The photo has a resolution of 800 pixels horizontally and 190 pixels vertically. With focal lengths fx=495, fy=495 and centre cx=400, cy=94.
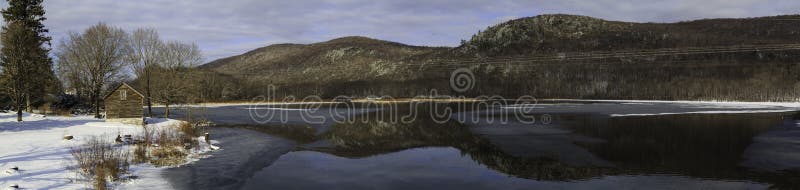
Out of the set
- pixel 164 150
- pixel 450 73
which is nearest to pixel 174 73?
pixel 164 150

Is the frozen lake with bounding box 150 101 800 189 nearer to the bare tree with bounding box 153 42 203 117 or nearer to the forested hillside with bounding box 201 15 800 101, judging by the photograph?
the bare tree with bounding box 153 42 203 117

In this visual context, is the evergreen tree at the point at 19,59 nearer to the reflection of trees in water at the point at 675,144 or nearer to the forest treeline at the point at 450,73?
the forest treeline at the point at 450,73

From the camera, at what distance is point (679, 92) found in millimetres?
115938

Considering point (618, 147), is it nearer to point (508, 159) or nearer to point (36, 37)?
point (508, 159)

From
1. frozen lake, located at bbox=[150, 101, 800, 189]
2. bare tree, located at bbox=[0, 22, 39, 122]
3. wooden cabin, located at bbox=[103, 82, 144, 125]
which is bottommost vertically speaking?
frozen lake, located at bbox=[150, 101, 800, 189]

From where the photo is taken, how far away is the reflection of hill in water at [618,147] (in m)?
19.1

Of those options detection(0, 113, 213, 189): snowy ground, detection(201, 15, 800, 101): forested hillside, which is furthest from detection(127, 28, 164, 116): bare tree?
detection(201, 15, 800, 101): forested hillside

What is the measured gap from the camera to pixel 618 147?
2602cm

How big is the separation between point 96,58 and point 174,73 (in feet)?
38.0

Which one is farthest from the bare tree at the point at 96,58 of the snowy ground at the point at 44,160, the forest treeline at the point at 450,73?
the snowy ground at the point at 44,160

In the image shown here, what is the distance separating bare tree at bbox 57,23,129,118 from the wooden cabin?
5.03m

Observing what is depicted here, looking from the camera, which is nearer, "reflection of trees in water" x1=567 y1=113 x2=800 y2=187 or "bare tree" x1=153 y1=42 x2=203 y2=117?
"reflection of trees in water" x1=567 y1=113 x2=800 y2=187

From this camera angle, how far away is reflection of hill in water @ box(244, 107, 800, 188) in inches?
750

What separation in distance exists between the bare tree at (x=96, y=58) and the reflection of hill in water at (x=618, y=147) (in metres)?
23.4
